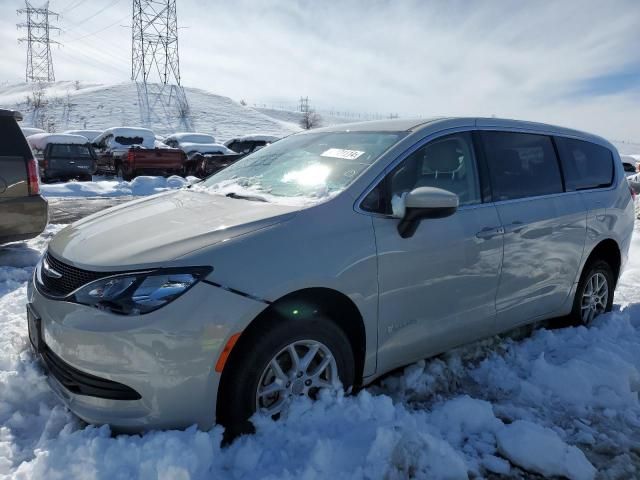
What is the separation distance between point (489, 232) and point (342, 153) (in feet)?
3.39

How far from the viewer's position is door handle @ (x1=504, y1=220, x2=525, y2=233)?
10.6 ft

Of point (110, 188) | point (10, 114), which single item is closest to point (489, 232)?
point (10, 114)

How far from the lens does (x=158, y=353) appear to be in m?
2.04

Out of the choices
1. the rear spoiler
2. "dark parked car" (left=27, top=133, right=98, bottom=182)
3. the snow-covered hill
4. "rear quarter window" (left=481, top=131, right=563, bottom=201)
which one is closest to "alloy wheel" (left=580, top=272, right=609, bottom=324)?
"rear quarter window" (left=481, top=131, right=563, bottom=201)

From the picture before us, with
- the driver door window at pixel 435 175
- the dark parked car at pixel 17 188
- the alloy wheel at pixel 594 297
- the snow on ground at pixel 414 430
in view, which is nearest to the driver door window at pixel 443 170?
the driver door window at pixel 435 175

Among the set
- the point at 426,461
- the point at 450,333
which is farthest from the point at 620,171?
the point at 426,461

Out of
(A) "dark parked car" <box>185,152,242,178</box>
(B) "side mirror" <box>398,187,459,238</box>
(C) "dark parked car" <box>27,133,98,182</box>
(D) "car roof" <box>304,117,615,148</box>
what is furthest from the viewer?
(A) "dark parked car" <box>185,152,242,178</box>

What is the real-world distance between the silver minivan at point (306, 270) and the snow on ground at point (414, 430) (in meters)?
0.13

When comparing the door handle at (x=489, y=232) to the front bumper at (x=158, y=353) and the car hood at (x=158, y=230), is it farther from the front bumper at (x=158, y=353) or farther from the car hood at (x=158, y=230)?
the front bumper at (x=158, y=353)

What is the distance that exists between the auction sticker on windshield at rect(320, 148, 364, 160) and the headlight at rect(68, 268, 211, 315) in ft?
4.12

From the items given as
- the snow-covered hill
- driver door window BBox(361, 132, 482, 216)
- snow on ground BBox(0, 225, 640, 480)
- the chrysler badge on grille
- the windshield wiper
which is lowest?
snow on ground BBox(0, 225, 640, 480)

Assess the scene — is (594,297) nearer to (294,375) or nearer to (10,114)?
(294,375)

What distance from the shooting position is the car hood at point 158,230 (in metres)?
2.22

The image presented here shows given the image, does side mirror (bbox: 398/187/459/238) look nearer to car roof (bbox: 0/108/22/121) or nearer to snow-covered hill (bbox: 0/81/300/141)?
car roof (bbox: 0/108/22/121)
